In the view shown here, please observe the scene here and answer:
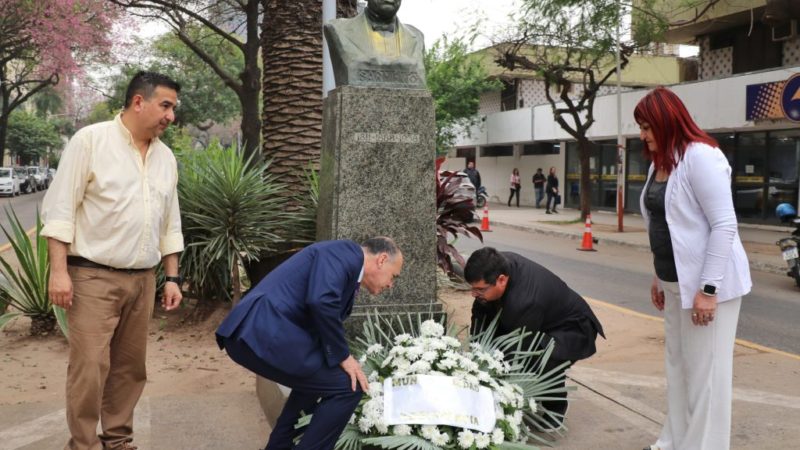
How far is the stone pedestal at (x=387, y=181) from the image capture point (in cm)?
532

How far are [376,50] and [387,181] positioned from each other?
94 centimetres

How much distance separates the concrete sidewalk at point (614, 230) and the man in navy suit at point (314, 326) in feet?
34.2

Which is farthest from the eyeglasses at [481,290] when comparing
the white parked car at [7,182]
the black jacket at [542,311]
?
the white parked car at [7,182]

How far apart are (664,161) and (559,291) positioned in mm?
1232

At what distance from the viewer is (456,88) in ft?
112

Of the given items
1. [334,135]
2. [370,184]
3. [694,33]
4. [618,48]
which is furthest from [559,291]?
[694,33]

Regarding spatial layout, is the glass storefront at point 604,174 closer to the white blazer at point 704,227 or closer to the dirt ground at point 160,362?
the dirt ground at point 160,362

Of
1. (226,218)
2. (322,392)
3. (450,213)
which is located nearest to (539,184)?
(450,213)

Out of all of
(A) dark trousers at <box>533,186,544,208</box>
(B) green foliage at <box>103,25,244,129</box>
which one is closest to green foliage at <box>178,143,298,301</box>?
(A) dark trousers at <box>533,186,544,208</box>

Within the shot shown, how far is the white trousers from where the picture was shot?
3.70 m

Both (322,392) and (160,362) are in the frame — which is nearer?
(322,392)

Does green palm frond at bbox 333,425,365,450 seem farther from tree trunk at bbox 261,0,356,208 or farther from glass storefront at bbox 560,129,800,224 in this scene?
glass storefront at bbox 560,129,800,224

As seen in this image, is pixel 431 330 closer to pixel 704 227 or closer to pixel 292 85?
pixel 704 227

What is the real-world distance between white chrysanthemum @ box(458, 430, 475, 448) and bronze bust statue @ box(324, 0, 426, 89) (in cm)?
265
